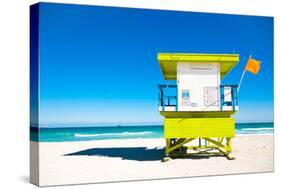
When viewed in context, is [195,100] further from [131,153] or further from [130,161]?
[130,161]

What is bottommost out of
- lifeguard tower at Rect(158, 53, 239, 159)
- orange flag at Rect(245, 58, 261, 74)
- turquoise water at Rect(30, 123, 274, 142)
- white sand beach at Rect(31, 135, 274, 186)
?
white sand beach at Rect(31, 135, 274, 186)

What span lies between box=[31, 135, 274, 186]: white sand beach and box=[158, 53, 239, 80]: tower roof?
4.42 ft

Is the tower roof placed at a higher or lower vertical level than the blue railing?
higher

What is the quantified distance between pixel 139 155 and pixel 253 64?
2.90 meters

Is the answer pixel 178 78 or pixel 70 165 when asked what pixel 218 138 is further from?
pixel 70 165

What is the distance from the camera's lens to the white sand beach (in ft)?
35.2

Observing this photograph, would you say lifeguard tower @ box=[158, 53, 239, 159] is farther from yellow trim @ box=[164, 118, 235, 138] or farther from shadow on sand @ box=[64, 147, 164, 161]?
shadow on sand @ box=[64, 147, 164, 161]

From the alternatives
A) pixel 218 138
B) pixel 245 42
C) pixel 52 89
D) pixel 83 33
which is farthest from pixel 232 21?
pixel 52 89

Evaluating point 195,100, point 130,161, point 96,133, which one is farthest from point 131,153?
point 195,100

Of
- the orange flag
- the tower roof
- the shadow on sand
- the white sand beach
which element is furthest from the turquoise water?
the orange flag

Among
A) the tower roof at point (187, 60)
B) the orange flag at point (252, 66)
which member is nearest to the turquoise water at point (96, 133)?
the tower roof at point (187, 60)

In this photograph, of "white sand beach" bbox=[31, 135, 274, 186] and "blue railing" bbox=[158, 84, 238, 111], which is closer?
"white sand beach" bbox=[31, 135, 274, 186]

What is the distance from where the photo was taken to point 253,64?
12477 mm

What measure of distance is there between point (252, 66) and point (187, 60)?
146cm
